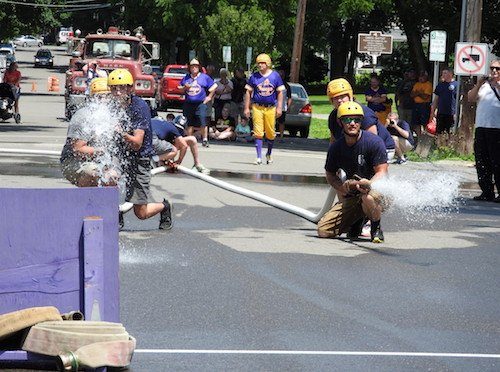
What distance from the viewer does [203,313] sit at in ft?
29.5

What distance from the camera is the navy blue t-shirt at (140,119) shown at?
12.3 metres

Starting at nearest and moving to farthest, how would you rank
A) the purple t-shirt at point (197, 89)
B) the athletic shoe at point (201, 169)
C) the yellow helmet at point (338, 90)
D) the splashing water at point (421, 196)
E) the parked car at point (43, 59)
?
the splashing water at point (421, 196) → the yellow helmet at point (338, 90) → the athletic shoe at point (201, 169) → the purple t-shirt at point (197, 89) → the parked car at point (43, 59)

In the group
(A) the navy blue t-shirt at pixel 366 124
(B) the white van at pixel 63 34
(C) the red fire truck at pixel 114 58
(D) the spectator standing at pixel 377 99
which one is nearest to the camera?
(A) the navy blue t-shirt at pixel 366 124

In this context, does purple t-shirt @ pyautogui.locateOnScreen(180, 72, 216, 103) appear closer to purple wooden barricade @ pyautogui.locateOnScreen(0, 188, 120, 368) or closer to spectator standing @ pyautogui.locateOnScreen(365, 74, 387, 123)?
spectator standing @ pyautogui.locateOnScreen(365, 74, 387, 123)

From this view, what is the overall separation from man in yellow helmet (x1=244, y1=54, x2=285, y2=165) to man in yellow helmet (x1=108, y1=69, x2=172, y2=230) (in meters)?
8.68

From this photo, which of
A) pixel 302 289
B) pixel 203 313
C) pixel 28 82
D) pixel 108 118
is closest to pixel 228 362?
pixel 203 313

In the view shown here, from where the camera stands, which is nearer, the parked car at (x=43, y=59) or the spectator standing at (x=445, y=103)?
the spectator standing at (x=445, y=103)

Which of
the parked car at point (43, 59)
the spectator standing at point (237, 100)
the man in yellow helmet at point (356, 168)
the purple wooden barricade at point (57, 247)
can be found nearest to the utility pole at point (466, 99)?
the spectator standing at point (237, 100)

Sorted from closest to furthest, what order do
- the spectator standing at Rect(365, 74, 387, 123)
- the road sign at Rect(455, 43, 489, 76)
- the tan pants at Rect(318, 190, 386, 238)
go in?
the tan pants at Rect(318, 190, 386, 238) → the road sign at Rect(455, 43, 489, 76) → the spectator standing at Rect(365, 74, 387, 123)

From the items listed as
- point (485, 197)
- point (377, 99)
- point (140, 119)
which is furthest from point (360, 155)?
point (377, 99)

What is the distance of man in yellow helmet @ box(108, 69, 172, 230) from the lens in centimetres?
1209

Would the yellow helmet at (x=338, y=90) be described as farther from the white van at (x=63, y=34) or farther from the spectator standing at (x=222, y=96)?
the white van at (x=63, y=34)

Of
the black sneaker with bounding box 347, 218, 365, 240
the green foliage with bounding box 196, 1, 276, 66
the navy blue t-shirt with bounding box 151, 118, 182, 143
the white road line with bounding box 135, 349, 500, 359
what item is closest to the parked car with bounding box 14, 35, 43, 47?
the green foliage with bounding box 196, 1, 276, 66

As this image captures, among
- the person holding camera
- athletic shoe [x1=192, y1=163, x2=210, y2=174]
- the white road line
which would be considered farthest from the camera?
the person holding camera
